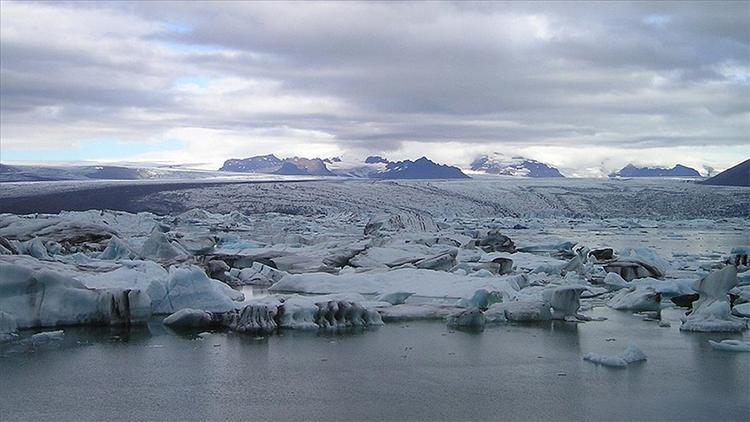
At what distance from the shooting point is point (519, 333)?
25.1 ft

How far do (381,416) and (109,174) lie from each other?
64.4m

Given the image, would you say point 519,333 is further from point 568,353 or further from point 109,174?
point 109,174

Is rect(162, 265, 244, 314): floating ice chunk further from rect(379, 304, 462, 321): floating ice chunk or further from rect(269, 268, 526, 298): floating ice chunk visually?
rect(269, 268, 526, 298): floating ice chunk

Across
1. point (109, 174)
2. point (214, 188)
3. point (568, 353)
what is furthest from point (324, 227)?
point (109, 174)

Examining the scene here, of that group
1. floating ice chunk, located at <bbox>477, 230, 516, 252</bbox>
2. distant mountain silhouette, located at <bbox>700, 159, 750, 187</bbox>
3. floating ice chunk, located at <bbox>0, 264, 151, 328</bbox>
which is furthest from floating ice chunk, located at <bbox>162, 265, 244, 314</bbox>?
distant mountain silhouette, located at <bbox>700, 159, 750, 187</bbox>

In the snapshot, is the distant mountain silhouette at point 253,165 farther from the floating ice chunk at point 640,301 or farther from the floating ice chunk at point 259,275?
the floating ice chunk at point 640,301

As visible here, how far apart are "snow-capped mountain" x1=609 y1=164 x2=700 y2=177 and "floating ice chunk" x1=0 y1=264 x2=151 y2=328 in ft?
339

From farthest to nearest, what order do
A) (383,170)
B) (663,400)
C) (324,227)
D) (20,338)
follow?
(383,170) → (324,227) → (20,338) → (663,400)

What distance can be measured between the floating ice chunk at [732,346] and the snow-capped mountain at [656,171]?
336ft

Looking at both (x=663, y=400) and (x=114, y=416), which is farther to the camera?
(x=663, y=400)

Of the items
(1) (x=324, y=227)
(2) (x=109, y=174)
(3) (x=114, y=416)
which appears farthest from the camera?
(2) (x=109, y=174)

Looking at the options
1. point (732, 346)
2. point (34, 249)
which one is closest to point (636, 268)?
point (732, 346)

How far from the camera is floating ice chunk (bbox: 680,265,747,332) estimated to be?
25.0ft

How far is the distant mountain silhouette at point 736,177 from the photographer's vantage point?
157 feet
